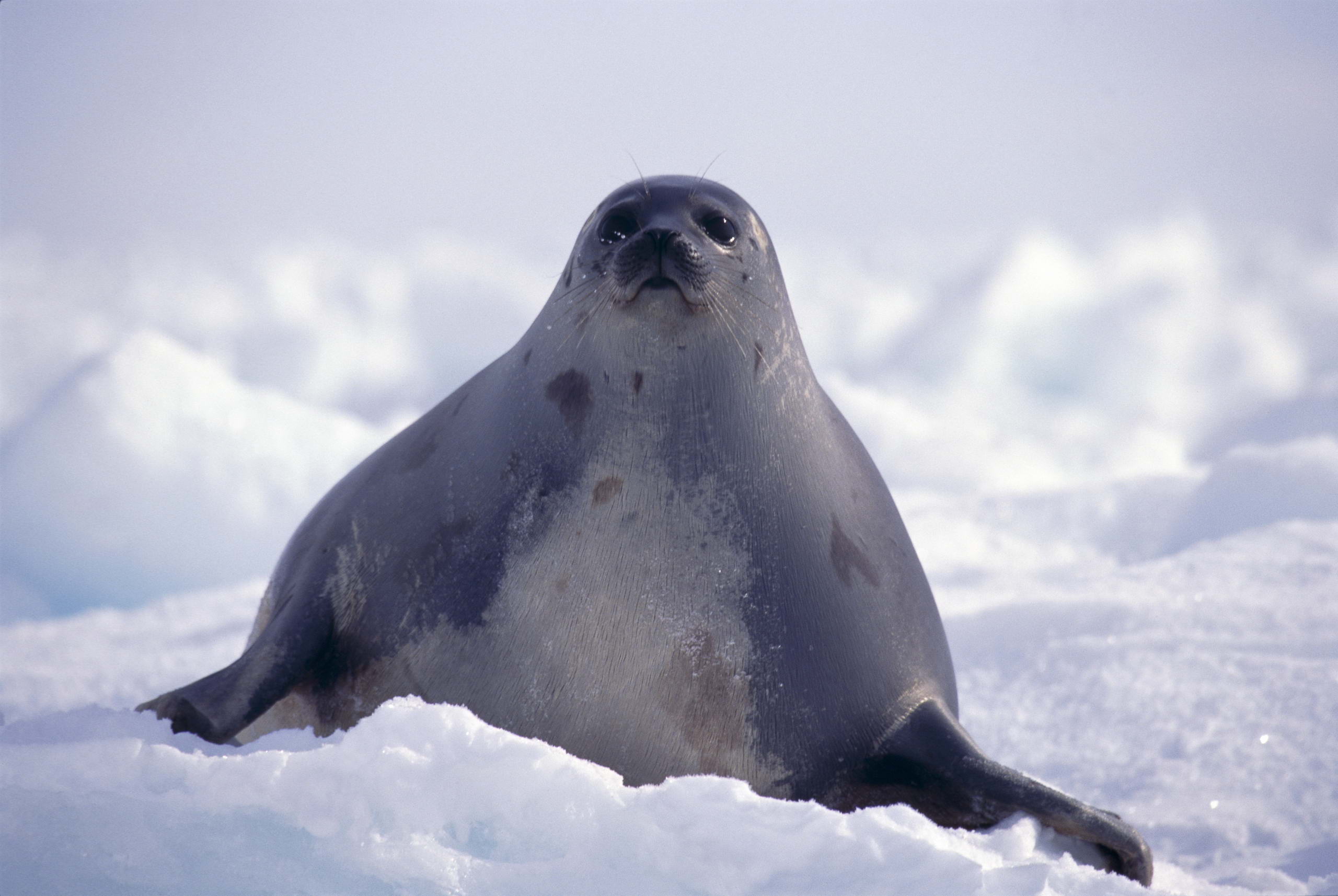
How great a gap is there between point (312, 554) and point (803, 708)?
1.40 m

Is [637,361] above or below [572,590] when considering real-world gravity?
above

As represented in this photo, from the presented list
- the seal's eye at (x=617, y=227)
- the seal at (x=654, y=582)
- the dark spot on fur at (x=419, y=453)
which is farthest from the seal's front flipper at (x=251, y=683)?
the seal's eye at (x=617, y=227)

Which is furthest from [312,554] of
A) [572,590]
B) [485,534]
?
[572,590]

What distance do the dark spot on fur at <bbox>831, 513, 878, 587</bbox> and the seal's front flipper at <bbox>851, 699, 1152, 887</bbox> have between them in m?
0.36

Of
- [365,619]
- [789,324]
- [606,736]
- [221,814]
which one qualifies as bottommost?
[221,814]

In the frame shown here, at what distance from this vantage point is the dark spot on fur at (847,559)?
3.27 meters

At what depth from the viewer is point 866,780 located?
3.07m

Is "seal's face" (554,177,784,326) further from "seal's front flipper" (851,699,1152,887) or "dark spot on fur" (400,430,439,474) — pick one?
"seal's front flipper" (851,699,1152,887)

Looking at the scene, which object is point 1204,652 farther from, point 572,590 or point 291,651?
point 291,651

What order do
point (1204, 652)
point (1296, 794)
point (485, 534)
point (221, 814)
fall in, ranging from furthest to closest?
point (1204, 652), point (1296, 794), point (485, 534), point (221, 814)

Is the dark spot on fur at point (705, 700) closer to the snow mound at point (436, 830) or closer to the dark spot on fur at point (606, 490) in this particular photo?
the dark spot on fur at point (606, 490)

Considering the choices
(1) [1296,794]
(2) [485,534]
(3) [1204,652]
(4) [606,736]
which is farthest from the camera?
(3) [1204,652]

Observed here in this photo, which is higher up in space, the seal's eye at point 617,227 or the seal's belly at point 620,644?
the seal's eye at point 617,227

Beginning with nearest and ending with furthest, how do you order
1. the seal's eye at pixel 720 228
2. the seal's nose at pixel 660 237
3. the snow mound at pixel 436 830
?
the snow mound at pixel 436 830
the seal's nose at pixel 660 237
the seal's eye at pixel 720 228
